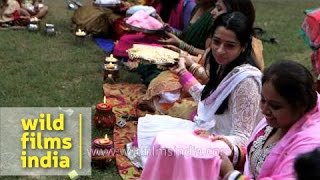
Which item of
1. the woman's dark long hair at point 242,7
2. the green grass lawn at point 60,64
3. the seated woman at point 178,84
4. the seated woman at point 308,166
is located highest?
the seated woman at point 308,166

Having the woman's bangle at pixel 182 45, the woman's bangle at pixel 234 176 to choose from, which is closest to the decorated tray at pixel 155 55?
the woman's bangle at pixel 182 45

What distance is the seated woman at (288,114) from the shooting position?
5.91 feet

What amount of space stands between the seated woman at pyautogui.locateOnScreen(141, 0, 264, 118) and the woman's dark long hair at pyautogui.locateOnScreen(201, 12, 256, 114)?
356 mm

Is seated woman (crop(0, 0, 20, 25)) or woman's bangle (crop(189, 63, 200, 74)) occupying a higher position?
woman's bangle (crop(189, 63, 200, 74))

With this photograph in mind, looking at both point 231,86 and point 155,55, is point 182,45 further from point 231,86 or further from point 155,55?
point 231,86

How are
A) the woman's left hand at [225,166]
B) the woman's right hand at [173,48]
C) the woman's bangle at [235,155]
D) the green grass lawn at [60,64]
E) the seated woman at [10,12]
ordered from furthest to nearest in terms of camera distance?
the seated woman at [10,12] < the green grass lawn at [60,64] < the woman's right hand at [173,48] < the woman's bangle at [235,155] < the woman's left hand at [225,166]

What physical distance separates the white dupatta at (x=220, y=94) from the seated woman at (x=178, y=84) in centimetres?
40

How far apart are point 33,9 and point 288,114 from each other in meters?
4.82

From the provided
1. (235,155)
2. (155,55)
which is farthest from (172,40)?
(235,155)

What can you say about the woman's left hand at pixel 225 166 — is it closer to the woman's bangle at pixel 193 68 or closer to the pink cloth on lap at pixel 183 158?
the pink cloth on lap at pixel 183 158

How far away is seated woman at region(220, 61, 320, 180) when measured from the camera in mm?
1801

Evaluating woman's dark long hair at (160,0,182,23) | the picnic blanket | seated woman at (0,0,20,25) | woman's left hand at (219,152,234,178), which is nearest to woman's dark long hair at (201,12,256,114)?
woman's left hand at (219,152,234,178)

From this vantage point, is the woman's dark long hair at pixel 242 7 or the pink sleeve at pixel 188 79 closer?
the pink sleeve at pixel 188 79

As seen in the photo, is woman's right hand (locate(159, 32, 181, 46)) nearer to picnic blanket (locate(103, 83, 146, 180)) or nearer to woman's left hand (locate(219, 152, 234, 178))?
picnic blanket (locate(103, 83, 146, 180))
